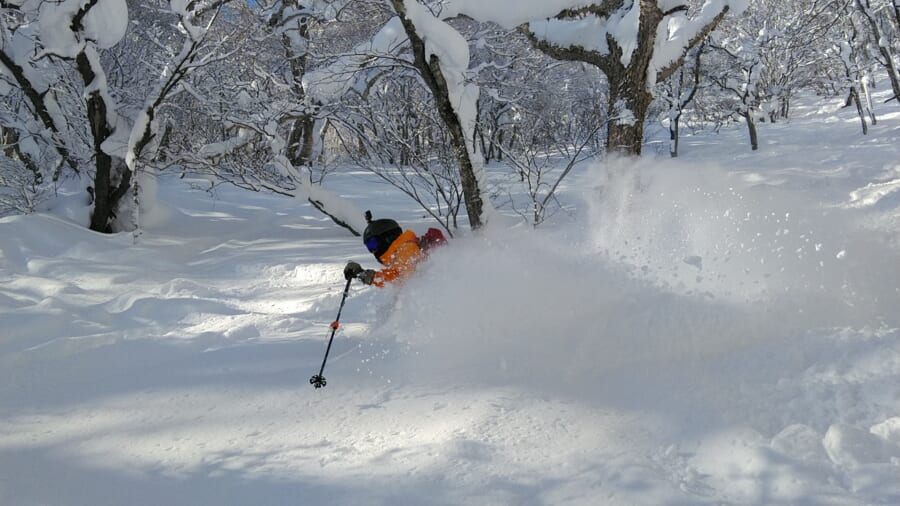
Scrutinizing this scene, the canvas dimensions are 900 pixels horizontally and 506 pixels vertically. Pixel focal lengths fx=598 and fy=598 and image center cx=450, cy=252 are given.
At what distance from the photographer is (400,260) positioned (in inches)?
183

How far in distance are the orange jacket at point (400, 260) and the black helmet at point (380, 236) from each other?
103 millimetres

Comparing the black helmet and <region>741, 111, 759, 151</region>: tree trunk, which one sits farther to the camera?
<region>741, 111, 759, 151</region>: tree trunk

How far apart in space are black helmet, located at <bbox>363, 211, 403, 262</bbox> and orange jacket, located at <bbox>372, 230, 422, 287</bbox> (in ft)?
0.34

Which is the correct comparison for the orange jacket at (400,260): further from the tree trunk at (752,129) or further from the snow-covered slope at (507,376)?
the tree trunk at (752,129)

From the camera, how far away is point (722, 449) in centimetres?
244

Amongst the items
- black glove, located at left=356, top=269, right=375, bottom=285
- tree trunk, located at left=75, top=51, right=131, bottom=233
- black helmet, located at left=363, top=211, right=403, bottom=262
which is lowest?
black glove, located at left=356, top=269, right=375, bottom=285

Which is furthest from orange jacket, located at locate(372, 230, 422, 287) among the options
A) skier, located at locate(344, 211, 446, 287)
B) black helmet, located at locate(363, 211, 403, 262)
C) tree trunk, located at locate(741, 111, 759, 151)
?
tree trunk, located at locate(741, 111, 759, 151)

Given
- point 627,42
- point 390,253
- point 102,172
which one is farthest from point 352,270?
point 102,172

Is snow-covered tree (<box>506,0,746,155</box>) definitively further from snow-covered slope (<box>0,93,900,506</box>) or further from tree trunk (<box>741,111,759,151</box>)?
tree trunk (<box>741,111,759,151</box>)

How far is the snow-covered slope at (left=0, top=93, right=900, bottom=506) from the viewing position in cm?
243

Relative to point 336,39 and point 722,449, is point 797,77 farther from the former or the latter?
point 722,449

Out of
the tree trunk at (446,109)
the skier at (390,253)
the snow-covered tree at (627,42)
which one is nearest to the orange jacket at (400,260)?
the skier at (390,253)

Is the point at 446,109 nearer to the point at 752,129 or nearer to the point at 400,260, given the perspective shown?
the point at 400,260

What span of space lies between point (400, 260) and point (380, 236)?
28cm
